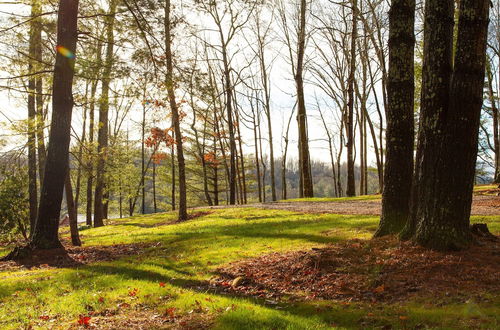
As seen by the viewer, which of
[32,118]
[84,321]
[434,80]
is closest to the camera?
[84,321]

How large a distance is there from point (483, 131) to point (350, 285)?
36690 millimetres

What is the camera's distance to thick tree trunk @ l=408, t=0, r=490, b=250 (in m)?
6.14

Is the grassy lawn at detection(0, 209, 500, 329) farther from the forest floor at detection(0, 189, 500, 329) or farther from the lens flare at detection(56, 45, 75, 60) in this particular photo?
the lens flare at detection(56, 45, 75, 60)

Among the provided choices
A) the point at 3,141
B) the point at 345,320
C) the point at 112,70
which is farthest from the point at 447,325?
the point at 3,141

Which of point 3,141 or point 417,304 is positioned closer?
point 417,304

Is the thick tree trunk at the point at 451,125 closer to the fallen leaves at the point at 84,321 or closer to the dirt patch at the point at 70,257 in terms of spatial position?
the fallen leaves at the point at 84,321

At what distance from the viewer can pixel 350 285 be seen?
19.3 feet

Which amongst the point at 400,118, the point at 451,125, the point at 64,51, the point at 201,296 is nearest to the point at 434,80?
the point at 451,125

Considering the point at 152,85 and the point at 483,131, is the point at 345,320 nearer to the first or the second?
the point at 152,85

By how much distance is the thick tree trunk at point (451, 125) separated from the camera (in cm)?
614

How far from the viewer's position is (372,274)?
605cm

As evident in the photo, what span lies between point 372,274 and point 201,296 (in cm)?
277

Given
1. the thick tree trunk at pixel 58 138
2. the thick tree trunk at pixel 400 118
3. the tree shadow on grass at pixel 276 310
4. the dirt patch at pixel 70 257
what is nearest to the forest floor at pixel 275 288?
the tree shadow on grass at pixel 276 310

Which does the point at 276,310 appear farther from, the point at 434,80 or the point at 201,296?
the point at 434,80
